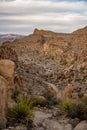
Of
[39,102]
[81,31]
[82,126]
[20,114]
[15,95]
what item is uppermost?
[20,114]

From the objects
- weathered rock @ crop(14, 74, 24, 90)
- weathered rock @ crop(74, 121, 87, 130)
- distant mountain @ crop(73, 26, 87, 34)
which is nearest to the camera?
weathered rock @ crop(74, 121, 87, 130)

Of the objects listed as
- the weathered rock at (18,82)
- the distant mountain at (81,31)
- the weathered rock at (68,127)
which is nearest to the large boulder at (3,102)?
the weathered rock at (68,127)

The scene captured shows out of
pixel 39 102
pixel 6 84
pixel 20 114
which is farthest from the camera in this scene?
pixel 39 102

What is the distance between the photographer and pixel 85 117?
16.4 m

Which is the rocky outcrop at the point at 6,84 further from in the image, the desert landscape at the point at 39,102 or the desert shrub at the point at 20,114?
the desert shrub at the point at 20,114

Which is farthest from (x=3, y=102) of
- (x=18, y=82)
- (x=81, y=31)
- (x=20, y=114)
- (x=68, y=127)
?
(x=81, y=31)

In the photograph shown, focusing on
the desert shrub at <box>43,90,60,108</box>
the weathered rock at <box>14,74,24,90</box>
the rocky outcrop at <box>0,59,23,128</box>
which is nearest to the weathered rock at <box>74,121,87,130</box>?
the rocky outcrop at <box>0,59,23,128</box>

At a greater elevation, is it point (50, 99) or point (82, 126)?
point (82, 126)

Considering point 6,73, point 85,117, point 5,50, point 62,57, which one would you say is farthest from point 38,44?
point 85,117

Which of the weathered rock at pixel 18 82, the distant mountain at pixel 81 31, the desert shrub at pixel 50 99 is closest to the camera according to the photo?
the desert shrub at pixel 50 99

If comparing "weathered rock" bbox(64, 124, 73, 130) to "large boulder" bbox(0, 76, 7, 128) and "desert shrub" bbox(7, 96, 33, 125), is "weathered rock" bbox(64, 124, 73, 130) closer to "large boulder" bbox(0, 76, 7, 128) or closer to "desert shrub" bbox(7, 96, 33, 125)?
"desert shrub" bbox(7, 96, 33, 125)

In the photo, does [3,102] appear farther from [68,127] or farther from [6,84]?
[68,127]

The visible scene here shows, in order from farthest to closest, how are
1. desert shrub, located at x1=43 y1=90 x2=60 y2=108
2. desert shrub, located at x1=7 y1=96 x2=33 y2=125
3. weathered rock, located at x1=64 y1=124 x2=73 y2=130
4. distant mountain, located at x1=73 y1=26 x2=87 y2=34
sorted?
1. distant mountain, located at x1=73 y1=26 x2=87 y2=34
2. desert shrub, located at x1=43 y1=90 x2=60 y2=108
3. weathered rock, located at x1=64 y1=124 x2=73 y2=130
4. desert shrub, located at x1=7 y1=96 x2=33 y2=125

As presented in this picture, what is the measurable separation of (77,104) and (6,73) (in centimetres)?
652
